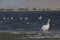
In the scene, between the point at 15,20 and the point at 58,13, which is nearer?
the point at 15,20

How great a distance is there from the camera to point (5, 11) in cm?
712

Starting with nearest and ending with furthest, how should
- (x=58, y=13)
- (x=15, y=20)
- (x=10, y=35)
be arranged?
(x=10, y=35), (x=15, y=20), (x=58, y=13)

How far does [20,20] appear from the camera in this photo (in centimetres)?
630

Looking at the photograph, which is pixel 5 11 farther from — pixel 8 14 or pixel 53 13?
pixel 53 13

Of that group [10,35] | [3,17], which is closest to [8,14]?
[3,17]

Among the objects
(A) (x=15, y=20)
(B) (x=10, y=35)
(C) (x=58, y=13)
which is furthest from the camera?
(C) (x=58, y=13)

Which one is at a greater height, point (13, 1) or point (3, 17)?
point (13, 1)

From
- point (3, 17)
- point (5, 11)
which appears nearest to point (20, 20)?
point (3, 17)

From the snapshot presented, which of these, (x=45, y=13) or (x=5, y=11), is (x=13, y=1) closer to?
(x=5, y=11)

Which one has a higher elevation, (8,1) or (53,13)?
(8,1)

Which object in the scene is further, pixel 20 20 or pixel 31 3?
pixel 31 3

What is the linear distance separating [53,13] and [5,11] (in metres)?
1.66

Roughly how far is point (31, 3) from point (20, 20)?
0.94 metres

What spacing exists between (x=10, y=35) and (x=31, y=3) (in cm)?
304
